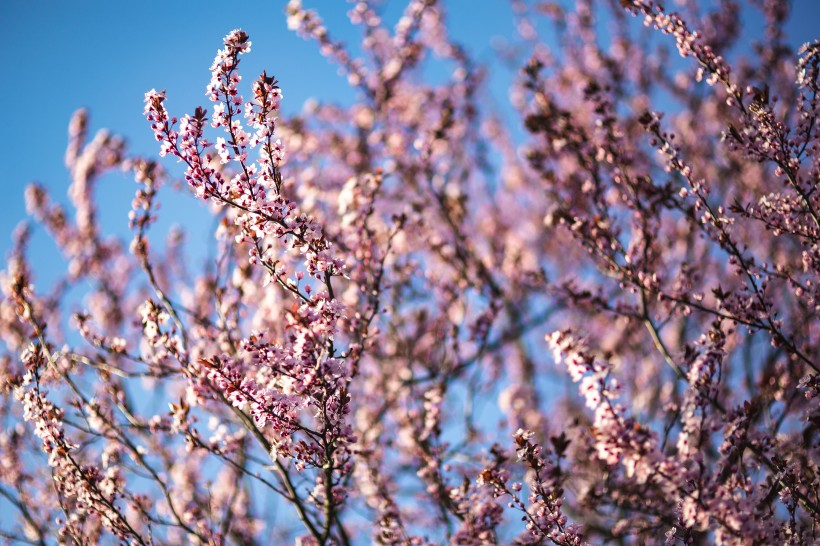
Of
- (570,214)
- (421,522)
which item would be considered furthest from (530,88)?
(421,522)

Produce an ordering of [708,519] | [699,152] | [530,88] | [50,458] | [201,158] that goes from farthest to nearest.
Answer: [699,152]
[530,88]
[50,458]
[201,158]
[708,519]

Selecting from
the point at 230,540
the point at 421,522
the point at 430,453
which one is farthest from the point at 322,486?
the point at 421,522

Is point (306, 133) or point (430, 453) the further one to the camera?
point (306, 133)

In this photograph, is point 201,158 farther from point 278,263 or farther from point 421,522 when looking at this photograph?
point 421,522

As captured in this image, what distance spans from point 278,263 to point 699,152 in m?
8.20

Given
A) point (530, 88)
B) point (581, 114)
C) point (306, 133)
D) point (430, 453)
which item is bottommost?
point (430, 453)

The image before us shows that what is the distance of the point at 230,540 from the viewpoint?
538 centimetres

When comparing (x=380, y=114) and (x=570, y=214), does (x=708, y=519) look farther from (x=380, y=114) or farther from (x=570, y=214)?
(x=380, y=114)

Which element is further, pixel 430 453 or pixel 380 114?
pixel 380 114

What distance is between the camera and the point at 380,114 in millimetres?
8195

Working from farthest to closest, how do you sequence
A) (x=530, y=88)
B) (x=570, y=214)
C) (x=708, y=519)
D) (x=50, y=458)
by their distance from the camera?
(x=530, y=88)
(x=570, y=214)
(x=50, y=458)
(x=708, y=519)

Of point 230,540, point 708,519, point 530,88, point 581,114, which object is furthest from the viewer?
point 581,114

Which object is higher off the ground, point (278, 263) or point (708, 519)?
point (278, 263)

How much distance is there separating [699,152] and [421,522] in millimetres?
7481
